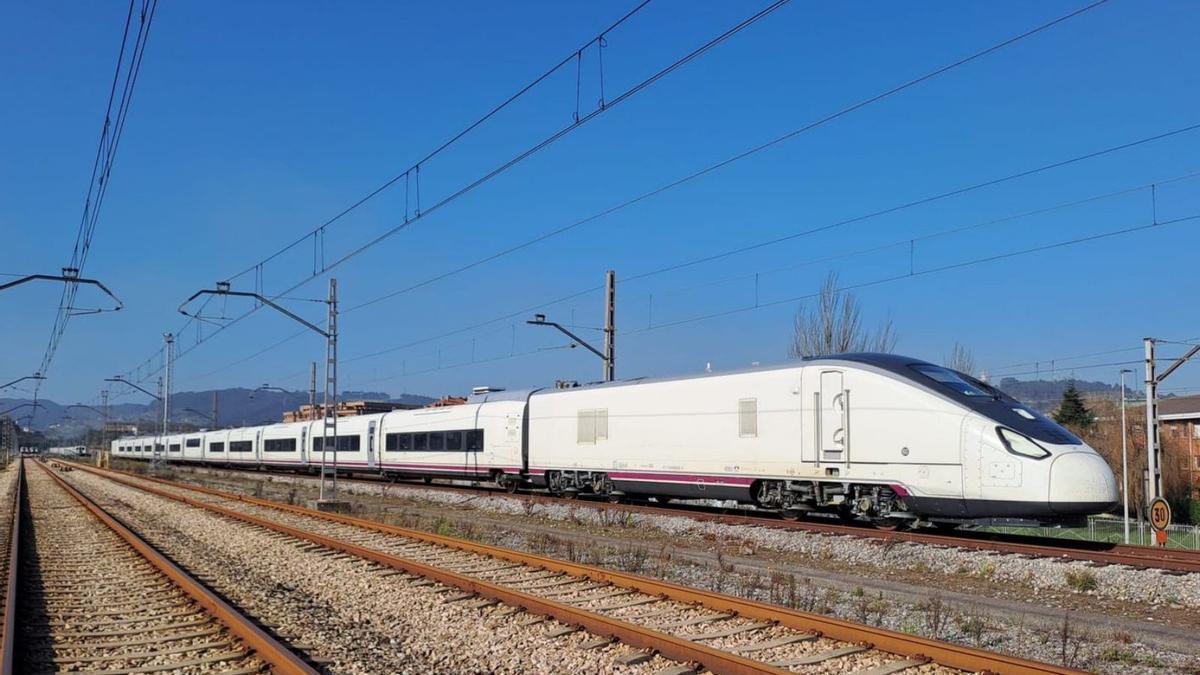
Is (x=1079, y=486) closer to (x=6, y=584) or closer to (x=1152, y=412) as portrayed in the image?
(x=1152, y=412)

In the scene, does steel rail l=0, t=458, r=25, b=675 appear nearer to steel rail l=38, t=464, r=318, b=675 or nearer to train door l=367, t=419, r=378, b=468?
steel rail l=38, t=464, r=318, b=675

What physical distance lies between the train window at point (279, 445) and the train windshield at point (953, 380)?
39299 mm

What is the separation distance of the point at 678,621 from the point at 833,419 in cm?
882

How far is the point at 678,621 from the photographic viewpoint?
29.1 feet

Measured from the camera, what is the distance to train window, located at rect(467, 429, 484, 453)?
99.3 feet

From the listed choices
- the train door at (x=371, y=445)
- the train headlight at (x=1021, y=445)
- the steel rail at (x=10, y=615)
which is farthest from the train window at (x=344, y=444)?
the train headlight at (x=1021, y=445)

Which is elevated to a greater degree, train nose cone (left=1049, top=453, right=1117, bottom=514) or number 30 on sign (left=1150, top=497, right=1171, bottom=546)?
train nose cone (left=1049, top=453, right=1117, bottom=514)

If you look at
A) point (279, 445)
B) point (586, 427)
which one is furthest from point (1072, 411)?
point (279, 445)

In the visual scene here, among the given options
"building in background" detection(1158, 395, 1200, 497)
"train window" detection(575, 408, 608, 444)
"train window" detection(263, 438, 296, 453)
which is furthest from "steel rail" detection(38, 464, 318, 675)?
"building in background" detection(1158, 395, 1200, 497)

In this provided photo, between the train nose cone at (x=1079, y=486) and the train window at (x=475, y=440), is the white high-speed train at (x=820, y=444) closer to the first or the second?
the train nose cone at (x=1079, y=486)

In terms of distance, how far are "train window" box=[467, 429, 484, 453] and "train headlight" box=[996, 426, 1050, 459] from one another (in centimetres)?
1877

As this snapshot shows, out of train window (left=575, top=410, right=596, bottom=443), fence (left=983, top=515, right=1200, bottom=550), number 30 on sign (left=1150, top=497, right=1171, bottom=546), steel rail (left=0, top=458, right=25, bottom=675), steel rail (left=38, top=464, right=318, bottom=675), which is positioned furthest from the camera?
fence (left=983, top=515, right=1200, bottom=550)

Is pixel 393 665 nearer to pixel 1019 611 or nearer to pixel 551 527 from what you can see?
pixel 1019 611

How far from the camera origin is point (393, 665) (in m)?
7.71
